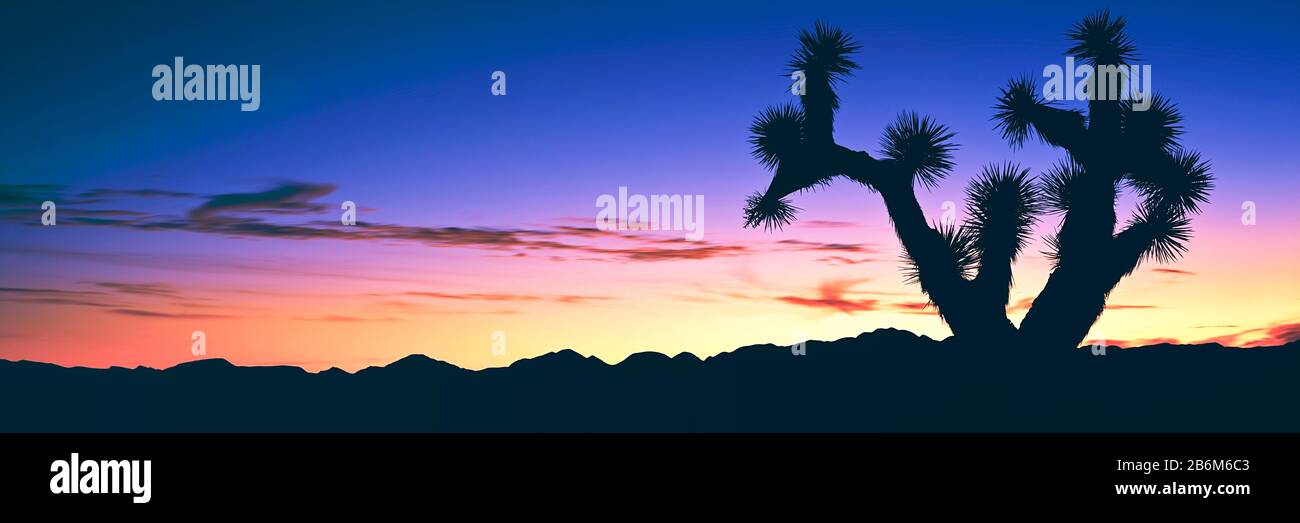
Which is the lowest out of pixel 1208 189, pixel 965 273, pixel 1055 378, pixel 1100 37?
pixel 1055 378

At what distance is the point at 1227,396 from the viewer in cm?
1442

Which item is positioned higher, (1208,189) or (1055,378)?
(1208,189)

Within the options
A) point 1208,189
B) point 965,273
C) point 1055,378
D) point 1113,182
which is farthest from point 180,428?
point 1208,189

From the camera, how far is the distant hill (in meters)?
13.8

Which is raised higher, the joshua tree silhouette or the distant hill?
the joshua tree silhouette

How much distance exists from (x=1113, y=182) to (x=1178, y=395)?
332 cm

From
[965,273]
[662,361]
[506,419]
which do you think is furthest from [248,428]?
[965,273]

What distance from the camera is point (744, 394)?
14.6 metres

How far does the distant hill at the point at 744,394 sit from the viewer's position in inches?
543

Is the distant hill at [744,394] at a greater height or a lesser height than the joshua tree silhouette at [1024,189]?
lesser

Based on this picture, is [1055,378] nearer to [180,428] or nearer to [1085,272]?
[1085,272]
